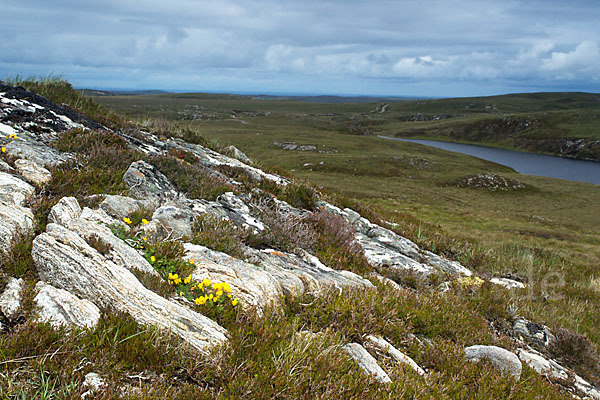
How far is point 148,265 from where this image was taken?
15.5 ft

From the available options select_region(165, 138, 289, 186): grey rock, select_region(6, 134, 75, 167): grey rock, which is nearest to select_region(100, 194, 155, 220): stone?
select_region(6, 134, 75, 167): grey rock

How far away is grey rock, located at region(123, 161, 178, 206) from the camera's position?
25.0ft

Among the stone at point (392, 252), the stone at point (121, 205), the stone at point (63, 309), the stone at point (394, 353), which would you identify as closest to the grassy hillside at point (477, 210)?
the stone at point (392, 252)

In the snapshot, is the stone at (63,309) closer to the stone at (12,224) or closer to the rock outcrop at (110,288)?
the rock outcrop at (110,288)

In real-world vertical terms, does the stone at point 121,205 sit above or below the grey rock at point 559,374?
above

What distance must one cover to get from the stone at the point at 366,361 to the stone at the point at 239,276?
1.19 meters

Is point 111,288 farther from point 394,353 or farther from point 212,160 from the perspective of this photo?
point 212,160

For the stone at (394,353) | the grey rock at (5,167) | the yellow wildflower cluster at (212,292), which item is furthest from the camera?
the grey rock at (5,167)

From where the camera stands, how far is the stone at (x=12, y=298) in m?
3.52

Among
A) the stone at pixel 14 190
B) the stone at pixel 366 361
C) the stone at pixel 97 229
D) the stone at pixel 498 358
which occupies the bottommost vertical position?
the stone at pixel 498 358

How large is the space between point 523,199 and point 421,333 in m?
60.5

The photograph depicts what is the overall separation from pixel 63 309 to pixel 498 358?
224 inches

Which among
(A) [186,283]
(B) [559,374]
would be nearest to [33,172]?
(A) [186,283]

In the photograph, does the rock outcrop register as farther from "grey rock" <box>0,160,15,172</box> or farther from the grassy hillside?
the grassy hillside
